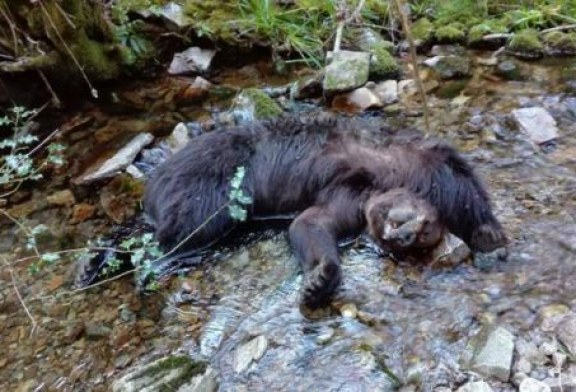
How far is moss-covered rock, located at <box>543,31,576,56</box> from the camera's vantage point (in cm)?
539

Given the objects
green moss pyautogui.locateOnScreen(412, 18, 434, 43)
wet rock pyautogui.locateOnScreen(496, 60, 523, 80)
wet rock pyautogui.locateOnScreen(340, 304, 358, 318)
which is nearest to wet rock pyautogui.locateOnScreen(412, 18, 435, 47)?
green moss pyautogui.locateOnScreen(412, 18, 434, 43)

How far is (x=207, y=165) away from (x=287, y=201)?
0.53m

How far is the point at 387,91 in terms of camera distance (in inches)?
196

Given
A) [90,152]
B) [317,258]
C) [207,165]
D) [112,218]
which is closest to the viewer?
[317,258]

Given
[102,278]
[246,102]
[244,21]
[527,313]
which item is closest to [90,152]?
[246,102]

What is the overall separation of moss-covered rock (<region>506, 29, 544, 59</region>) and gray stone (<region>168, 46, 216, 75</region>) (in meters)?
2.72

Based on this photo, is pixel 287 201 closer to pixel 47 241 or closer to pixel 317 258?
pixel 317 258

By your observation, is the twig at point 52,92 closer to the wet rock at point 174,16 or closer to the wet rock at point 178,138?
the wet rock at point 178,138

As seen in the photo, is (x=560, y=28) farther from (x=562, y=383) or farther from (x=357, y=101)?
(x=562, y=383)

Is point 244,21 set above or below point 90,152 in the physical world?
above

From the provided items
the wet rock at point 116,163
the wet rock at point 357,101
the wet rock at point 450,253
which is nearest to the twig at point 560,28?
the wet rock at point 357,101

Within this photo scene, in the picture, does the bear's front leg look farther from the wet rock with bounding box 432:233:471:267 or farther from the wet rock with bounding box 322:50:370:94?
the wet rock with bounding box 322:50:370:94

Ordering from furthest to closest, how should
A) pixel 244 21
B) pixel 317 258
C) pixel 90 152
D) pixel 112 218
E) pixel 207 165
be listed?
pixel 244 21
pixel 90 152
pixel 112 218
pixel 207 165
pixel 317 258

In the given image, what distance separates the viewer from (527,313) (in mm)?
2758
